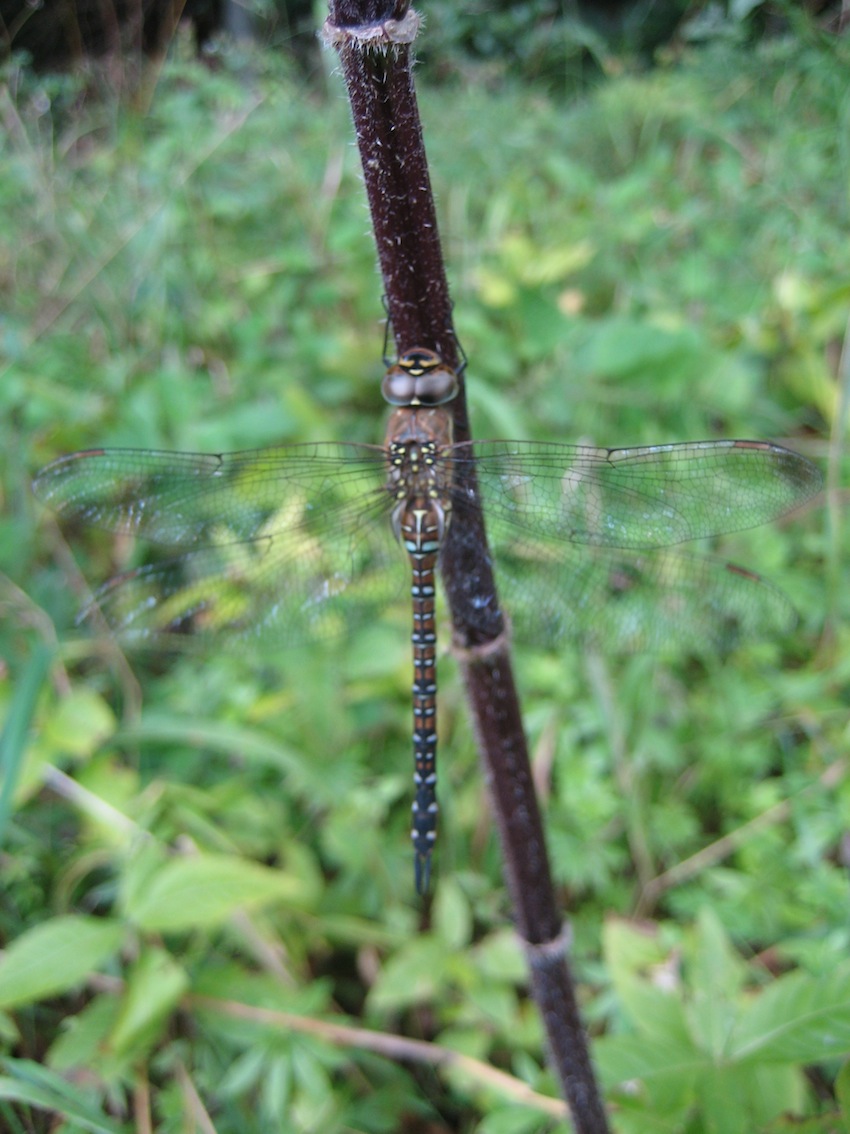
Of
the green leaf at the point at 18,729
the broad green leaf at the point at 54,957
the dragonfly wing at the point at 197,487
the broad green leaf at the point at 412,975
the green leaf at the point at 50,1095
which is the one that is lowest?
the green leaf at the point at 50,1095

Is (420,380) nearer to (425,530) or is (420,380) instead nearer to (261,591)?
(425,530)

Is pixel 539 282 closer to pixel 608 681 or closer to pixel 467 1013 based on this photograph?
pixel 608 681

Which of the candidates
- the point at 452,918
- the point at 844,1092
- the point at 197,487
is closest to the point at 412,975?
the point at 452,918

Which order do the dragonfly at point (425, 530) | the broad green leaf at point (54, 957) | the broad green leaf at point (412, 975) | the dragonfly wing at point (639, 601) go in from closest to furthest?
the dragonfly at point (425, 530)
the broad green leaf at point (54, 957)
the dragonfly wing at point (639, 601)
the broad green leaf at point (412, 975)

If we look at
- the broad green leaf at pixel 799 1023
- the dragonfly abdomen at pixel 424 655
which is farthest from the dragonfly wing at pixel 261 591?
the broad green leaf at pixel 799 1023

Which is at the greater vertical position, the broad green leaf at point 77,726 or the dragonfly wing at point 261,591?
the dragonfly wing at point 261,591

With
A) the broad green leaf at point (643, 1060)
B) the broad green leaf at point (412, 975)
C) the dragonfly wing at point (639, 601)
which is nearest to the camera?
the broad green leaf at point (643, 1060)

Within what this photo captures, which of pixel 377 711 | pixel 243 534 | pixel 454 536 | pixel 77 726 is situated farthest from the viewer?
pixel 377 711

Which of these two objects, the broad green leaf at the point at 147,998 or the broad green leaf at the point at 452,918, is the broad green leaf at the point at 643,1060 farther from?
the broad green leaf at the point at 147,998
